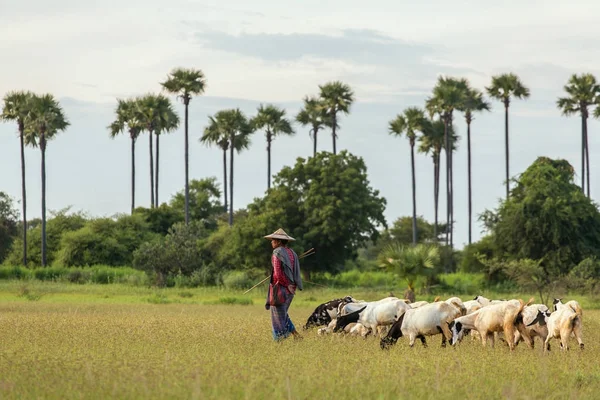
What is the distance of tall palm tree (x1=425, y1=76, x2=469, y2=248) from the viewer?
8281 centimetres

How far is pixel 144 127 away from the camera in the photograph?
306ft

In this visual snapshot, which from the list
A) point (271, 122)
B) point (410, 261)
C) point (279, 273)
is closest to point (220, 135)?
point (271, 122)

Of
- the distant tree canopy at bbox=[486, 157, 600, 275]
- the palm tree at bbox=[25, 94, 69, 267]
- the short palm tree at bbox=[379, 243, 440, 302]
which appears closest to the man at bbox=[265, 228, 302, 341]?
the short palm tree at bbox=[379, 243, 440, 302]

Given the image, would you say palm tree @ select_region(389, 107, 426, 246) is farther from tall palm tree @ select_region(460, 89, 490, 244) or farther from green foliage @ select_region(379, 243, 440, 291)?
green foliage @ select_region(379, 243, 440, 291)

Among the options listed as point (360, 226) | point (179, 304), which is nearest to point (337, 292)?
point (360, 226)

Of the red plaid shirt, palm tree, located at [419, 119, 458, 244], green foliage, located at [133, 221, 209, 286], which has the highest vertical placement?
palm tree, located at [419, 119, 458, 244]

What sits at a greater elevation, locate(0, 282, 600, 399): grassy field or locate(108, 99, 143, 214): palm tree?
locate(108, 99, 143, 214): palm tree

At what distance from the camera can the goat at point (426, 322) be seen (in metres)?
18.7

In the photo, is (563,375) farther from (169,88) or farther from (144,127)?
(144,127)

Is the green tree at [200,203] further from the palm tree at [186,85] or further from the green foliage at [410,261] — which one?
the green foliage at [410,261]

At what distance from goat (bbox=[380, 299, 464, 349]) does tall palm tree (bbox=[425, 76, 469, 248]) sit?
63.4 metres

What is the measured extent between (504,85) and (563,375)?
74.8 metres

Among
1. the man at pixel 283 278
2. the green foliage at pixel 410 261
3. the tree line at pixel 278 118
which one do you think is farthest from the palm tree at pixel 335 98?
the man at pixel 283 278

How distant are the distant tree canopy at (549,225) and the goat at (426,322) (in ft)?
137
